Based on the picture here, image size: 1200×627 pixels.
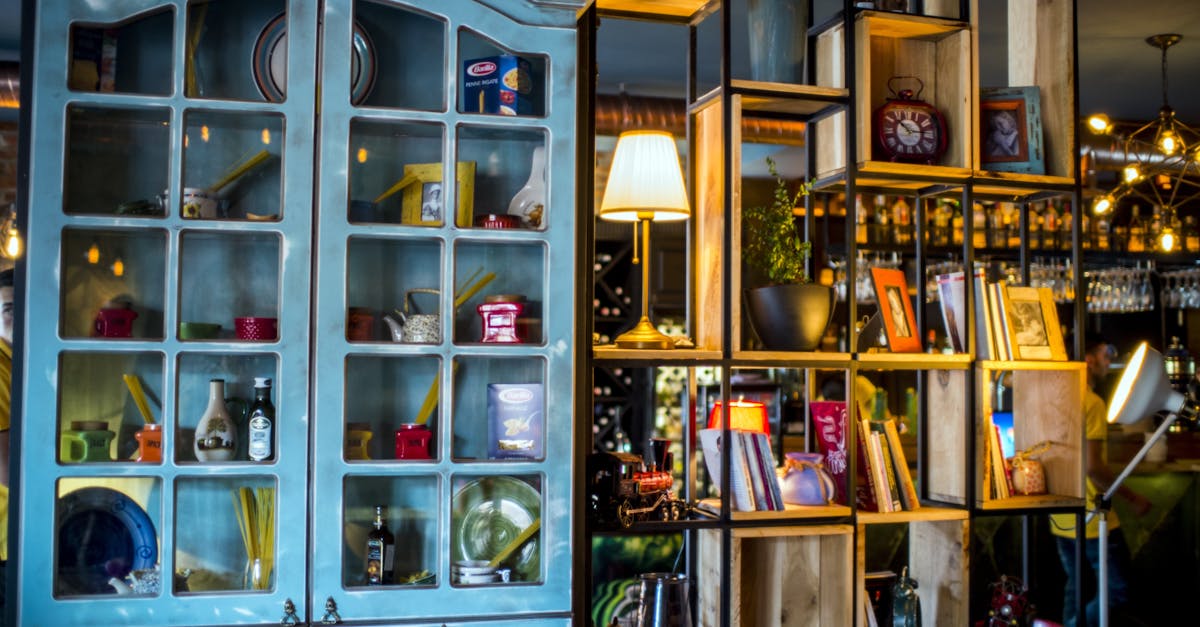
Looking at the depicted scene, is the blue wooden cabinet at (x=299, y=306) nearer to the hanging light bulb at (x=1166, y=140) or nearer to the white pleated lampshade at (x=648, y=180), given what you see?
the white pleated lampshade at (x=648, y=180)

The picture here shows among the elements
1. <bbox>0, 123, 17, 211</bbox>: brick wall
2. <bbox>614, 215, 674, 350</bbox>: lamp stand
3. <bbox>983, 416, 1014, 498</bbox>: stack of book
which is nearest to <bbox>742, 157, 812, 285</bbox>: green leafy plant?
<bbox>614, 215, 674, 350</bbox>: lamp stand

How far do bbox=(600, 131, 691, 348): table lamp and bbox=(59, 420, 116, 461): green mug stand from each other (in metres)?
1.28

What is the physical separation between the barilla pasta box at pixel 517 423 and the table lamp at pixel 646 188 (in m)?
0.29

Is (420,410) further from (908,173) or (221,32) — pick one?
(908,173)

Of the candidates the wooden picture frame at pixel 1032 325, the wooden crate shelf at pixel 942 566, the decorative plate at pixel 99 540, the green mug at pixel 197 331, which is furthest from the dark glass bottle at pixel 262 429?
the wooden picture frame at pixel 1032 325

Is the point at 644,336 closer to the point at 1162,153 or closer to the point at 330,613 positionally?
the point at 330,613

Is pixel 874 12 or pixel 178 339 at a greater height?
pixel 874 12

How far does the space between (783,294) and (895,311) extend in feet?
1.37

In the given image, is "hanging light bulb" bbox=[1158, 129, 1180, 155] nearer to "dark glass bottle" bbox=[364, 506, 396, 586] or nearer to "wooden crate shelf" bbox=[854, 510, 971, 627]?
"wooden crate shelf" bbox=[854, 510, 971, 627]

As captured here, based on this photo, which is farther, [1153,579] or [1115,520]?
[1153,579]

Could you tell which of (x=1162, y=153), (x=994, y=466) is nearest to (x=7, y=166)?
(x=994, y=466)

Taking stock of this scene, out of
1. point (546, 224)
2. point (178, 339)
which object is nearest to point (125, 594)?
point (178, 339)

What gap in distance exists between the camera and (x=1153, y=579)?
5.74 metres

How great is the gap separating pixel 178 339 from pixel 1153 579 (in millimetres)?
5155
